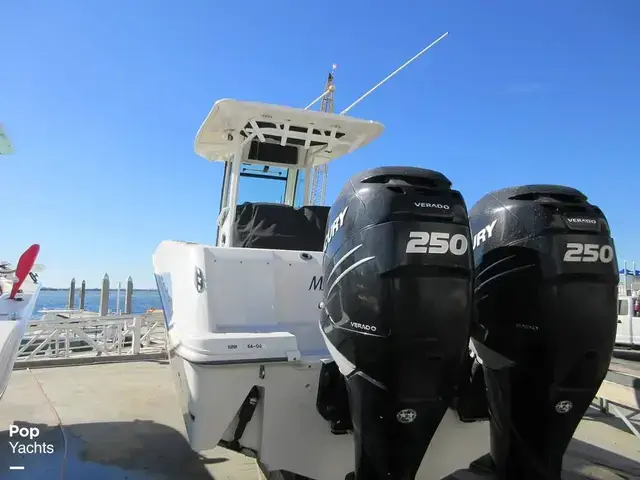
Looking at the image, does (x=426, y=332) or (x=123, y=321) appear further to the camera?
(x=123, y=321)

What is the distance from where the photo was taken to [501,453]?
2510 millimetres

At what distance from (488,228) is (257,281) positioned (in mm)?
1310

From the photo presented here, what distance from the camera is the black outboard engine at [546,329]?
238cm

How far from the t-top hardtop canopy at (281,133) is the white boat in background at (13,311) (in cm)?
197

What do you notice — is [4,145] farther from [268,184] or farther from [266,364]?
[266,364]

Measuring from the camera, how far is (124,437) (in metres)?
5.06

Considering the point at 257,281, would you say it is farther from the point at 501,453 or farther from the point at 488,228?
the point at 501,453

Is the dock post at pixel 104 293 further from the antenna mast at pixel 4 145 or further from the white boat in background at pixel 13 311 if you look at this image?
the white boat in background at pixel 13 311

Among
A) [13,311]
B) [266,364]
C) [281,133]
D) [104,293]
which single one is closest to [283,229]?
[281,133]

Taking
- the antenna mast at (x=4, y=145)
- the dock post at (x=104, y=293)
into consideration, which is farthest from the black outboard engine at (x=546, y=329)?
the dock post at (x=104, y=293)

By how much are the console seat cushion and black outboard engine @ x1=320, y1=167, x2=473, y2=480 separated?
1651mm

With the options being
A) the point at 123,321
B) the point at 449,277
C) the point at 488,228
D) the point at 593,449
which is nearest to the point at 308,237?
the point at 488,228

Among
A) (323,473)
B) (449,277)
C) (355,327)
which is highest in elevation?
(449,277)

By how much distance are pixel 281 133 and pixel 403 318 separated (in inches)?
120
